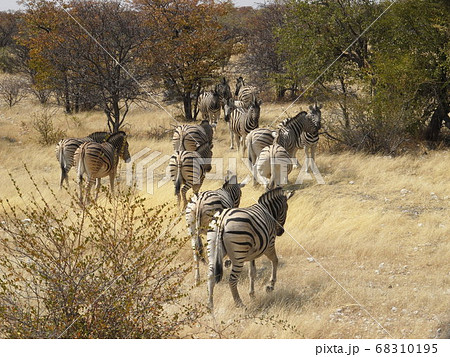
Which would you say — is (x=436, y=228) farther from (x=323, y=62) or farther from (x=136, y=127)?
(x=136, y=127)

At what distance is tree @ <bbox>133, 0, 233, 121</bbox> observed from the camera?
824 inches

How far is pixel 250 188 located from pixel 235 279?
20.8 ft

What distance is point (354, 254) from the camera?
8.61 meters

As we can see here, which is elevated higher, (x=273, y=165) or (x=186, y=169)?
(x=186, y=169)

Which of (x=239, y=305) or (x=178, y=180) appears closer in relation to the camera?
(x=239, y=305)

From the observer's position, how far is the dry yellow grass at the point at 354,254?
20.2ft

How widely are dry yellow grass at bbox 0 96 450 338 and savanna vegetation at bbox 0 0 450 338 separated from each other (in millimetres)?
37

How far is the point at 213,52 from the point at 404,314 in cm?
1787

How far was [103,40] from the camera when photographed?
18.7 meters

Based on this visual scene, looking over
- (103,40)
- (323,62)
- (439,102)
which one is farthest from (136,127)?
(439,102)

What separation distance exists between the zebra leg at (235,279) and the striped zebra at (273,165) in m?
4.83

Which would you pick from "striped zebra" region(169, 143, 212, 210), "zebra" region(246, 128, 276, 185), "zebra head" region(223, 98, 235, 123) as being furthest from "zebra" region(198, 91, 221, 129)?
"striped zebra" region(169, 143, 212, 210)

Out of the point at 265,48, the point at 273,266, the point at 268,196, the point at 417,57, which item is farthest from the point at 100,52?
the point at 273,266

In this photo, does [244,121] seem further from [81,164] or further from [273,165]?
[81,164]
